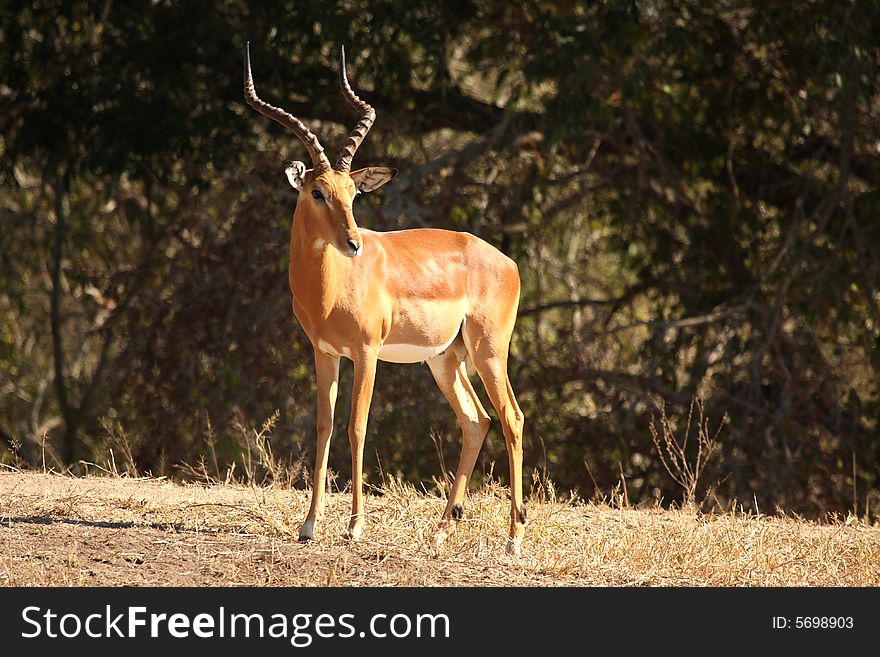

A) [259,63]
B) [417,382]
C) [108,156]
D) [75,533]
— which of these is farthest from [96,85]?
[75,533]

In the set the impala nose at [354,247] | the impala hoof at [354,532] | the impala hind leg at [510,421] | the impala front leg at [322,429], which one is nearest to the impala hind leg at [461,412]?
the impala hind leg at [510,421]

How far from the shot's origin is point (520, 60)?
11391 millimetres

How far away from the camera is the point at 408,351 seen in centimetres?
664

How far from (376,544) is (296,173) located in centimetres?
176

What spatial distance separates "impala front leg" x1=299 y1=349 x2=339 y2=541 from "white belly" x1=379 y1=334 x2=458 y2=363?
0.27 metres

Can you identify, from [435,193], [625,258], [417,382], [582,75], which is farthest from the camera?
[625,258]

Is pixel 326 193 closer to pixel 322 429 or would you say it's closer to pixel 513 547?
pixel 322 429

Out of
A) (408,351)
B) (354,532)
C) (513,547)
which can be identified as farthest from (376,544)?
(408,351)

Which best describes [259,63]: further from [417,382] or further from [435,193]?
[417,382]

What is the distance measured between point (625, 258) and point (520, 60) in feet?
10.0

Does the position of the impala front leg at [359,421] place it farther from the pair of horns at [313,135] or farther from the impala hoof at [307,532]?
the pair of horns at [313,135]

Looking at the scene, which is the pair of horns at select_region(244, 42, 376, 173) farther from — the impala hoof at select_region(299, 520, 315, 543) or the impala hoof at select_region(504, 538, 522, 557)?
the impala hoof at select_region(504, 538, 522, 557)

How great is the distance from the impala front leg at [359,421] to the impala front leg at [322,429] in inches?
4.8

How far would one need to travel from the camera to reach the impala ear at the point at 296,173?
616 cm
